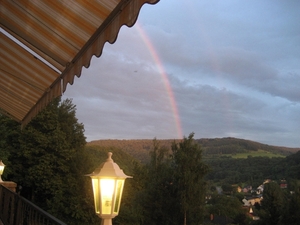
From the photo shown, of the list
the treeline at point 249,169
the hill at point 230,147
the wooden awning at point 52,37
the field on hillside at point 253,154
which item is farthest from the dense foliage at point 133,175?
the wooden awning at point 52,37

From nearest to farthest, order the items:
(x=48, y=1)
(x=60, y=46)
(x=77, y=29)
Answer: (x=48, y=1) → (x=77, y=29) → (x=60, y=46)

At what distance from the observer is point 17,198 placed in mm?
4629

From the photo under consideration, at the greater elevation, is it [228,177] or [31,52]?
[31,52]

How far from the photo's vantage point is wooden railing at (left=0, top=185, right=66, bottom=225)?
3.61 m

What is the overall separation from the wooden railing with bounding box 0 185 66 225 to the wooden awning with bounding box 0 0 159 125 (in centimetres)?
132

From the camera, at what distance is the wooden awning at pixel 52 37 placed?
6.18ft

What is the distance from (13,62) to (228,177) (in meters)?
47.4

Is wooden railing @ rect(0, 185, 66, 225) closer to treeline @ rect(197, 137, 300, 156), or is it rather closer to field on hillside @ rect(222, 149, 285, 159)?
treeline @ rect(197, 137, 300, 156)

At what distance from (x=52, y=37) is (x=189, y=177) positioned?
92.5 feet

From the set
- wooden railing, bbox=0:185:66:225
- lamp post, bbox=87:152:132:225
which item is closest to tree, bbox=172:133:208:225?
wooden railing, bbox=0:185:66:225

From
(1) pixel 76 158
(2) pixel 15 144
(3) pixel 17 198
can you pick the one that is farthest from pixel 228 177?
(3) pixel 17 198

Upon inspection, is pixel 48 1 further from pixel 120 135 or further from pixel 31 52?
pixel 120 135

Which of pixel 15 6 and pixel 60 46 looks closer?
pixel 15 6

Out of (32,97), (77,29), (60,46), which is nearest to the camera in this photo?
(77,29)
